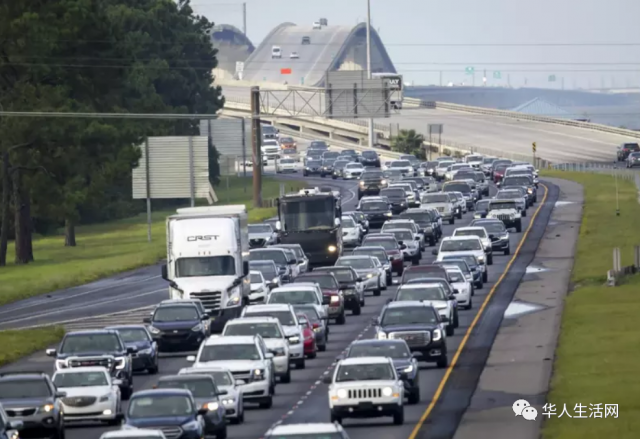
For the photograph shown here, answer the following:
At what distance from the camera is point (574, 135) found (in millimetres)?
193375

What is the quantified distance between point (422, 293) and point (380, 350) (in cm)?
1271

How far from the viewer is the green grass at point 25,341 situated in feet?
167

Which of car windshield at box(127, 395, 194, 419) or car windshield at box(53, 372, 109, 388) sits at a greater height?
car windshield at box(127, 395, 194, 419)

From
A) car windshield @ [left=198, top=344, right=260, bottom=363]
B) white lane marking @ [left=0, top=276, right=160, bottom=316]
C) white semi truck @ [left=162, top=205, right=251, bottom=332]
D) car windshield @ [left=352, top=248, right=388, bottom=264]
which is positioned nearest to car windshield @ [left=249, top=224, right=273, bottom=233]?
white lane marking @ [left=0, top=276, right=160, bottom=316]

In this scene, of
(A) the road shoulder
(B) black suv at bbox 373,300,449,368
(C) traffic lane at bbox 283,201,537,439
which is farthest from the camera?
(B) black suv at bbox 373,300,449,368

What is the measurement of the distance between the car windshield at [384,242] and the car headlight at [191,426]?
40.3 metres

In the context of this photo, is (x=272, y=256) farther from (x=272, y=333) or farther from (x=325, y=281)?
(x=272, y=333)

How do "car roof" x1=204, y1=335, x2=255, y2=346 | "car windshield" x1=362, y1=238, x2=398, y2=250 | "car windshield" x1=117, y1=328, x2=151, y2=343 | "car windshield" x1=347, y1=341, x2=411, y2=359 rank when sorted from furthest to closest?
1. "car windshield" x1=362, y1=238, x2=398, y2=250
2. "car windshield" x1=117, y1=328, x2=151, y2=343
3. "car roof" x1=204, y1=335, x2=255, y2=346
4. "car windshield" x1=347, y1=341, x2=411, y2=359

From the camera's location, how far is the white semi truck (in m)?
53.2

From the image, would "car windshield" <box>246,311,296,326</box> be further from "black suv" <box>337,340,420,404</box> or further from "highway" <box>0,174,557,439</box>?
"black suv" <box>337,340,420,404</box>

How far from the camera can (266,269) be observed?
62.5 meters

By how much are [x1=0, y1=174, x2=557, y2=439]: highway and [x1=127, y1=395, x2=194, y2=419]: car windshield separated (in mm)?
2756

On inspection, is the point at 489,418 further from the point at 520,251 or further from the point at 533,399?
the point at 520,251

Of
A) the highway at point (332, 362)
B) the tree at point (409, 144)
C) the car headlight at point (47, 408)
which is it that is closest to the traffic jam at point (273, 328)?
the car headlight at point (47, 408)
